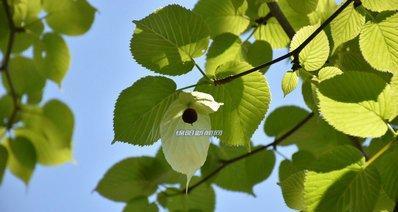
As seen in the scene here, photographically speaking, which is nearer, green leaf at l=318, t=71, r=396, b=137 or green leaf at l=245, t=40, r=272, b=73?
green leaf at l=318, t=71, r=396, b=137

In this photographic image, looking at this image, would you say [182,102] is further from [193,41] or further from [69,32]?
[69,32]

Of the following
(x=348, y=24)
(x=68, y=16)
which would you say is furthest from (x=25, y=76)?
(x=348, y=24)

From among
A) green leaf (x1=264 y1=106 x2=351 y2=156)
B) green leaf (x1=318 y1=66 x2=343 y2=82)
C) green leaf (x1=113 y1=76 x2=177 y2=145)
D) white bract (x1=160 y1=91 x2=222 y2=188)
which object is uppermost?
green leaf (x1=113 y1=76 x2=177 y2=145)

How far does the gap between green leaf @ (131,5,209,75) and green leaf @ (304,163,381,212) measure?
0.68ft

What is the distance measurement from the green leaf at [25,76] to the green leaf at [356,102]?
3.26 ft

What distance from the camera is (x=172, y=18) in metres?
0.67

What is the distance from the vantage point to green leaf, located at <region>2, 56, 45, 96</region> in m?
1.43

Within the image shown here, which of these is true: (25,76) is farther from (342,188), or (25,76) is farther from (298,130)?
(342,188)

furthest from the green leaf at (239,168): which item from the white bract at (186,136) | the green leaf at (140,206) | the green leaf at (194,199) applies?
the white bract at (186,136)

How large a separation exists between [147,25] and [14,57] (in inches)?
34.5

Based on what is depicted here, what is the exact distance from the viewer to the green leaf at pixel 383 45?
28.0 inches

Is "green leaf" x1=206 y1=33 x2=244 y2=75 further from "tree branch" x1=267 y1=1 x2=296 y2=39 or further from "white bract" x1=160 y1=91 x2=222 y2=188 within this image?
"white bract" x1=160 y1=91 x2=222 y2=188

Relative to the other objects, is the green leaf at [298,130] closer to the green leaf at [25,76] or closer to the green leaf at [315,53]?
the green leaf at [315,53]

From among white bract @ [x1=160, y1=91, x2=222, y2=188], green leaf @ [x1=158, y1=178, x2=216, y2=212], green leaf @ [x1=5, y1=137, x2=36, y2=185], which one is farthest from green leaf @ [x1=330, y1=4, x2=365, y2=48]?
green leaf @ [x1=5, y1=137, x2=36, y2=185]
